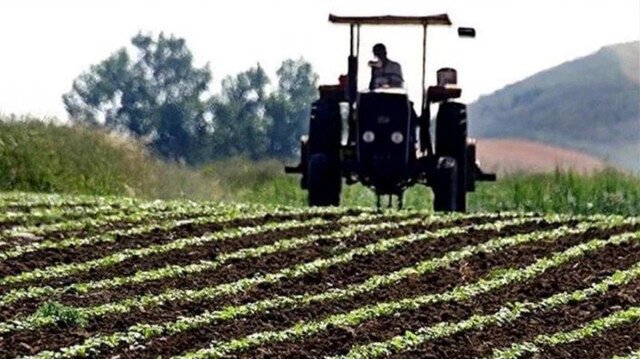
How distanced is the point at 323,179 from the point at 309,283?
552cm

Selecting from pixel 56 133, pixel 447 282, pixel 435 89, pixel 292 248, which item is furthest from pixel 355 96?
pixel 56 133

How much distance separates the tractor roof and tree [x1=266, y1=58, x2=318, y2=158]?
2514cm

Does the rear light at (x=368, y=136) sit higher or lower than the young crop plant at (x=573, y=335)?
higher

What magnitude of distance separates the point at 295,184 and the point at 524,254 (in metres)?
11.5

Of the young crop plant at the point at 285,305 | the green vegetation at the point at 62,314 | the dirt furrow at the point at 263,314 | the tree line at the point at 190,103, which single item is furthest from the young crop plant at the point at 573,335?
the tree line at the point at 190,103

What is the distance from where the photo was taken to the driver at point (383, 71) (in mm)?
16734

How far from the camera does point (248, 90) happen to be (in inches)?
1745

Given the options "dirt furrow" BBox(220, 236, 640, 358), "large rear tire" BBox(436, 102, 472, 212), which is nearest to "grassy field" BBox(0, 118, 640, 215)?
"large rear tire" BBox(436, 102, 472, 212)

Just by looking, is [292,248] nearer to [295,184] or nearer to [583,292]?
[583,292]

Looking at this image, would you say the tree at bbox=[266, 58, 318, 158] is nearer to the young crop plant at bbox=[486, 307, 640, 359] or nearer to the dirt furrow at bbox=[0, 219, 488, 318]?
the dirt furrow at bbox=[0, 219, 488, 318]

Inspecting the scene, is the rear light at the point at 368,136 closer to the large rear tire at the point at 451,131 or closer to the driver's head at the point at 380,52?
the driver's head at the point at 380,52

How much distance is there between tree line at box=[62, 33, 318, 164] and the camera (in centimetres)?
4184

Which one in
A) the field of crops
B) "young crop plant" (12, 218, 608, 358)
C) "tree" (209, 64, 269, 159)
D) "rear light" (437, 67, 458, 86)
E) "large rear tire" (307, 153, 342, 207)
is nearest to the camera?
"young crop plant" (12, 218, 608, 358)

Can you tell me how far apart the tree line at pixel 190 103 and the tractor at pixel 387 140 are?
2232 cm
